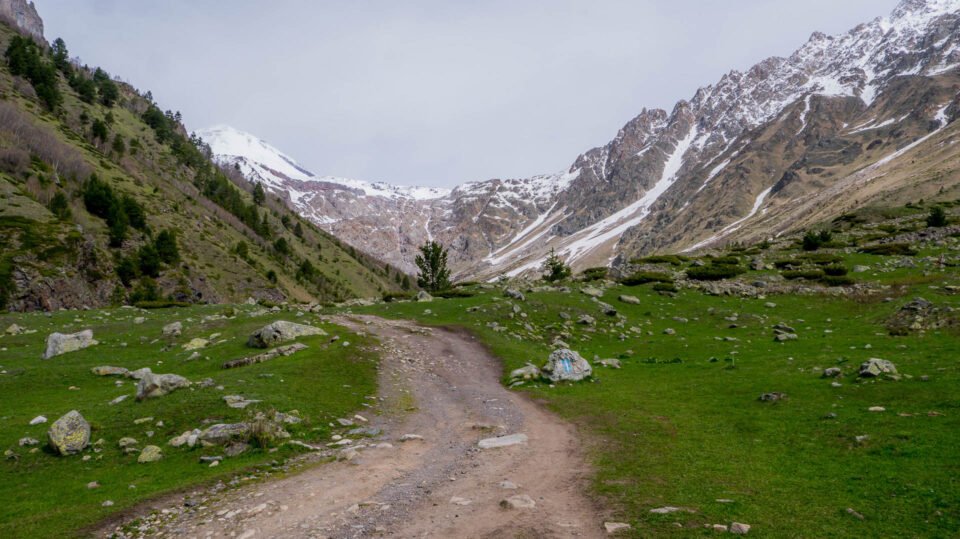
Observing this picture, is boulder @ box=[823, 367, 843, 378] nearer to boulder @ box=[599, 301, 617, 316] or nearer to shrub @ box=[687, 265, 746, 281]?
boulder @ box=[599, 301, 617, 316]

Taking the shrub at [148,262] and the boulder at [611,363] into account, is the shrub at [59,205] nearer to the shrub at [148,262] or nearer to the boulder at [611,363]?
the shrub at [148,262]

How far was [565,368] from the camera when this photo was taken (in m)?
21.6

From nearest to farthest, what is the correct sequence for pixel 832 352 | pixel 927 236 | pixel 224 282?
pixel 832 352, pixel 927 236, pixel 224 282

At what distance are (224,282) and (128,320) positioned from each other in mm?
59627

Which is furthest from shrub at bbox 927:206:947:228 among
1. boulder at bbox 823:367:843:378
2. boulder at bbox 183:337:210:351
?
boulder at bbox 183:337:210:351

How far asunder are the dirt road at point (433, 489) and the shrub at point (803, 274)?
122ft

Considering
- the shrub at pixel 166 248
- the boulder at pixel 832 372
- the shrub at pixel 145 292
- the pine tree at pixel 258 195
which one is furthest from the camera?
the pine tree at pixel 258 195

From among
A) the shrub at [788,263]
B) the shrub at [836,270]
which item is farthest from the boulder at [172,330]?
the shrub at [788,263]

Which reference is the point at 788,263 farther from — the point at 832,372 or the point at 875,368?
the point at 875,368

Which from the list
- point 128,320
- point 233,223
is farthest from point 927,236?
point 233,223

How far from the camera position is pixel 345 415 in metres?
16.4

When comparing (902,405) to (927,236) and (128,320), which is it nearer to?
(128,320)

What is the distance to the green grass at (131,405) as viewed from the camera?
32.9 feet

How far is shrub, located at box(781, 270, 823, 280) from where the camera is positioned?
40.1 m
